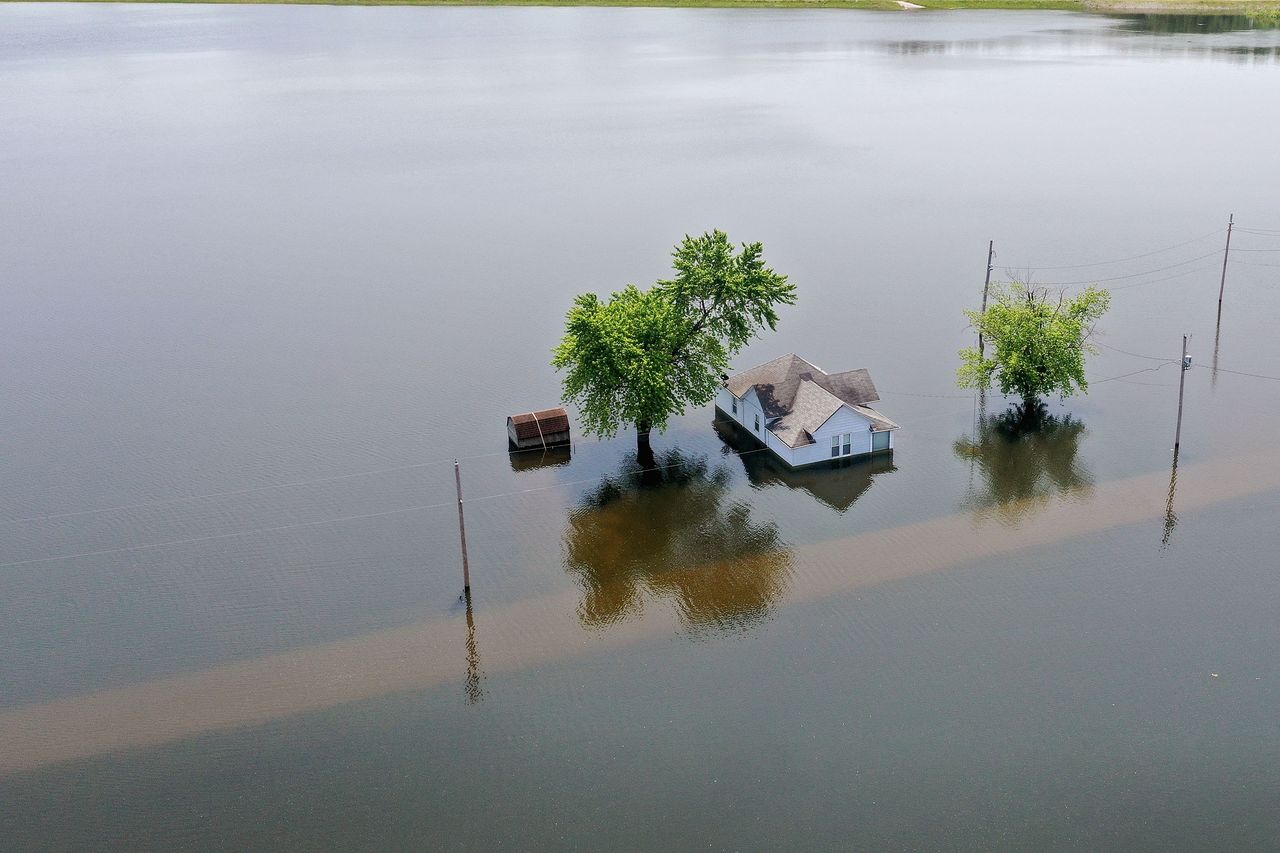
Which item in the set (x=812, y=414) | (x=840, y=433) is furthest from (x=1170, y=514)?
(x=812, y=414)

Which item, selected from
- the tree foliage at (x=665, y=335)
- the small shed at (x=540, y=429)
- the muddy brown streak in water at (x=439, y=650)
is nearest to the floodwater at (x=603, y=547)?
the muddy brown streak in water at (x=439, y=650)

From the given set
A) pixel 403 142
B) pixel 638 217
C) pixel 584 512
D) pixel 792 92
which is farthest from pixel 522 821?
pixel 792 92

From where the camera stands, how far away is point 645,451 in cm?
5628

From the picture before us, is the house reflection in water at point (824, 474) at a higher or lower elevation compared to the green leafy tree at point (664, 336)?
lower

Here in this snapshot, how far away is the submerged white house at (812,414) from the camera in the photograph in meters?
54.8

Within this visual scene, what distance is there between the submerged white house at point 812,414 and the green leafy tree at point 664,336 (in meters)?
2.88

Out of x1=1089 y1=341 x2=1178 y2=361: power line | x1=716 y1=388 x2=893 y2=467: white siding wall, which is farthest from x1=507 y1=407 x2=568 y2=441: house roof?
x1=1089 y1=341 x2=1178 y2=361: power line

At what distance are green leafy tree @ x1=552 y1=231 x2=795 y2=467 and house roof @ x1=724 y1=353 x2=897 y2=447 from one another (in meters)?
2.87

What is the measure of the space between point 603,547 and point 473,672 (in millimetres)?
9763

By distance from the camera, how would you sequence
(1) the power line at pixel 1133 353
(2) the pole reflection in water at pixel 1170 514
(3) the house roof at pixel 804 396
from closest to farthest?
(2) the pole reflection in water at pixel 1170 514
(3) the house roof at pixel 804 396
(1) the power line at pixel 1133 353

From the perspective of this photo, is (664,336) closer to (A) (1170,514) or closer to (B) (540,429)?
(B) (540,429)

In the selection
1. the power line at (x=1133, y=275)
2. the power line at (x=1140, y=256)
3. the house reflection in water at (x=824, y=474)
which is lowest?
the house reflection in water at (x=824, y=474)

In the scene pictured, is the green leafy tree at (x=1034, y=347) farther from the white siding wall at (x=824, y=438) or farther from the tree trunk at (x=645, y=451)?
the tree trunk at (x=645, y=451)

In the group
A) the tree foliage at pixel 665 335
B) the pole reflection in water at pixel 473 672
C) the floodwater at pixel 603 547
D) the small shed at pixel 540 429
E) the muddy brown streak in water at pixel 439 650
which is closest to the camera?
the floodwater at pixel 603 547
